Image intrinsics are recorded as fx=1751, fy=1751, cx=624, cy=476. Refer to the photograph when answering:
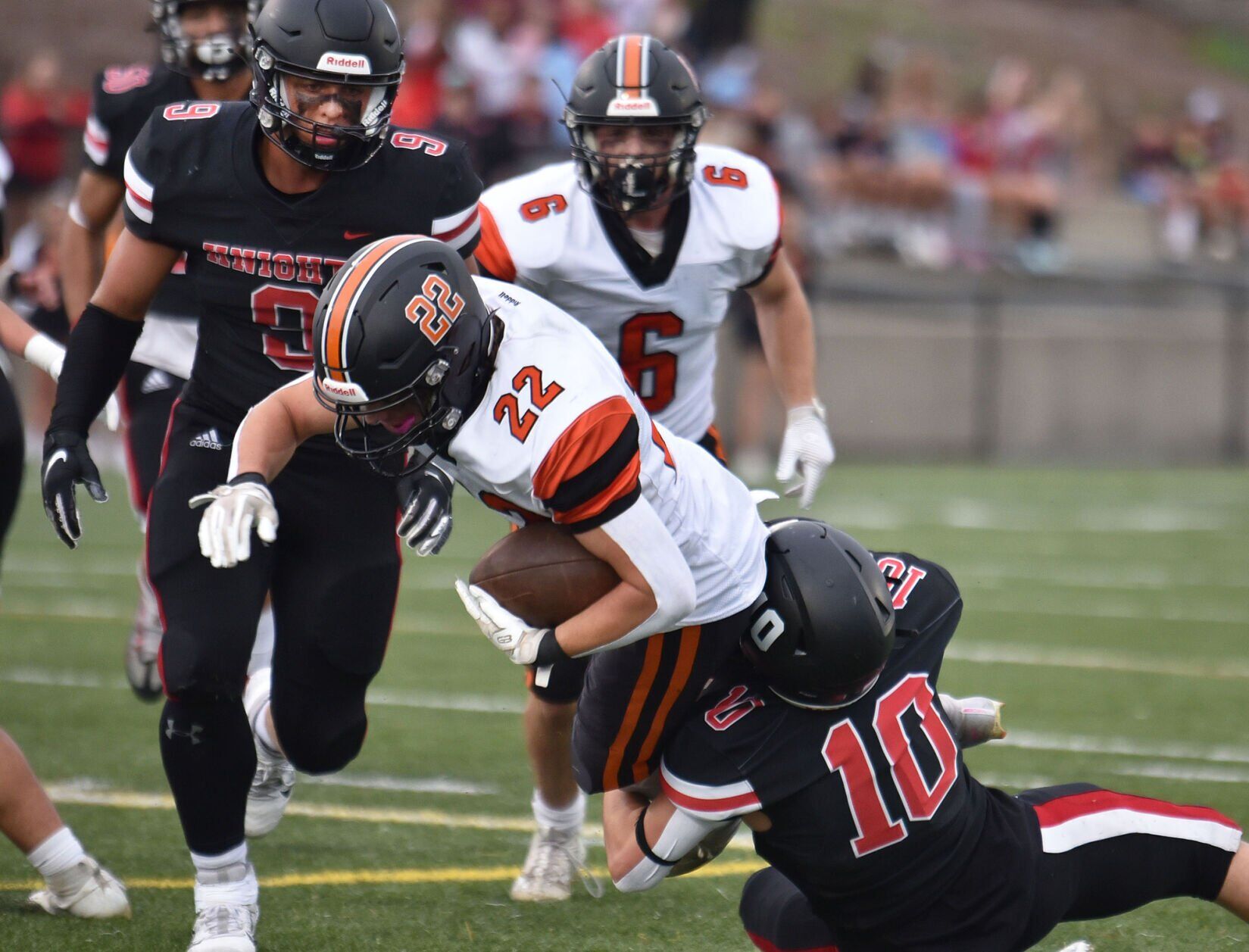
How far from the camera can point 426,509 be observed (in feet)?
10.5

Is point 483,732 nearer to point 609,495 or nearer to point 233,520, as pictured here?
point 233,520

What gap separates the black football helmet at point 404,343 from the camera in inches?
113

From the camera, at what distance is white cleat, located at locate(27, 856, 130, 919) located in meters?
3.54

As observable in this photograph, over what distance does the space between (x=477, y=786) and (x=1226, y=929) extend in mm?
2013

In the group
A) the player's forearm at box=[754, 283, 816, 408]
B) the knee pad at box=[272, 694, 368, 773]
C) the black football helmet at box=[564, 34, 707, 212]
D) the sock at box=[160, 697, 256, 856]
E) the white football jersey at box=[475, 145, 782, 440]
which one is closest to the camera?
the sock at box=[160, 697, 256, 856]

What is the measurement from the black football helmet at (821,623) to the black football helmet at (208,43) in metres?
2.28

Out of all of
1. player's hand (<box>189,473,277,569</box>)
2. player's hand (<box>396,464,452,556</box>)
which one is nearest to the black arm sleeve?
player's hand (<box>189,473,277,569</box>)

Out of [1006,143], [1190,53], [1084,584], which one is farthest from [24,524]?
[1190,53]

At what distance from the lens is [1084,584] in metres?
8.40

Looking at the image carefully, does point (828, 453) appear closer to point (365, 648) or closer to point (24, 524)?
point (365, 648)

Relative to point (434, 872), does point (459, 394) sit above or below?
above

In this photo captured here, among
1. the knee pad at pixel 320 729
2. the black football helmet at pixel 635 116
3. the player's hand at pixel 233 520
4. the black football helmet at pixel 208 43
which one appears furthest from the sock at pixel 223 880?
the black football helmet at pixel 208 43

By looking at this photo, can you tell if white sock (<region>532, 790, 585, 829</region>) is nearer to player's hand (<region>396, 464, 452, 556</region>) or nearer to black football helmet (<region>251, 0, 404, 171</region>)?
player's hand (<region>396, 464, 452, 556</region>)

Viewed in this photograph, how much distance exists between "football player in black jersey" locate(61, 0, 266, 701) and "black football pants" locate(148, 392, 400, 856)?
0.93 metres
